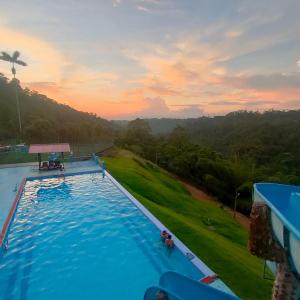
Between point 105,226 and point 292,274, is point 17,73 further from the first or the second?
point 292,274

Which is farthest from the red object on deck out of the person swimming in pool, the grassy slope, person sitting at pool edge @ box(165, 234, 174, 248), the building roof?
the building roof

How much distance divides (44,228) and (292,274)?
9.70m

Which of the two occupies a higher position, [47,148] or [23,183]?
[47,148]

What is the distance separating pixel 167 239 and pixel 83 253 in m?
2.70

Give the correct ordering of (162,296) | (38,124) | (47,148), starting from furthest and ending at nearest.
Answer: (38,124) < (47,148) < (162,296)

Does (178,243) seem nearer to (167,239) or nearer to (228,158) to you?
(167,239)

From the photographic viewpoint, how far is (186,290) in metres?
4.64

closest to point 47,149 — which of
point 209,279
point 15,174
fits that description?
point 15,174

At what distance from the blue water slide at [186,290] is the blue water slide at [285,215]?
5.71 feet

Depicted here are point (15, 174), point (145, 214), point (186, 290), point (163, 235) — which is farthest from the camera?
point (15, 174)

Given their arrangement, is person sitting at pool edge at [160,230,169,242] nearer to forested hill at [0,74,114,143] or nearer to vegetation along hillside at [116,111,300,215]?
forested hill at [0,74,114,143]

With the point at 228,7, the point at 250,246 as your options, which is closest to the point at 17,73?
the point at 228,7

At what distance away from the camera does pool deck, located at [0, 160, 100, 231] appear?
42.0ft

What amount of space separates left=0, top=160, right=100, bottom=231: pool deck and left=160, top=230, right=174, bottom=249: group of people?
5979 mm
